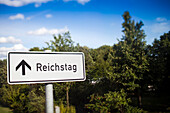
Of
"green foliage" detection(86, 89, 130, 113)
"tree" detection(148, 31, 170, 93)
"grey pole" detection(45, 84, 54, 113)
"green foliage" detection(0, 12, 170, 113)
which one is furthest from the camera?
"tree" detection(148, 31, 170, 93)

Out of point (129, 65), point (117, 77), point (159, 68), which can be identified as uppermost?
point (129, 65)

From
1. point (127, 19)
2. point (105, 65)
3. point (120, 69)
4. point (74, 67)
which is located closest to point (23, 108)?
point (105, 65)

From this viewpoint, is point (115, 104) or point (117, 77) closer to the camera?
point (115, 104)

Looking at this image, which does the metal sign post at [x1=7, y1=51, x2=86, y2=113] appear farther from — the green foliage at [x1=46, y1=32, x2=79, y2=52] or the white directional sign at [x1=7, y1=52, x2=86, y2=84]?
the green foliage at [x1=46, y1=32, x2=79, y2=52]

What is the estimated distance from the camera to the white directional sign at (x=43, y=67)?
1.72m

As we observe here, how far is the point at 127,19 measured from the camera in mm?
34719

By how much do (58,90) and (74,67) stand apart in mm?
10359

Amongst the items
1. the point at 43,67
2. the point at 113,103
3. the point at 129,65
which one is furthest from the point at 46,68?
the point at 129,65

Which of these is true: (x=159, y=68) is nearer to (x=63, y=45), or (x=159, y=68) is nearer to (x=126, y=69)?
(x=126, y=69)

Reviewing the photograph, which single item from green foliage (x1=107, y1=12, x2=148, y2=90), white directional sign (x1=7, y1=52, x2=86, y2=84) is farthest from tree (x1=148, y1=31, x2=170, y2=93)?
white directional sign (x1=7, y1=52, x2=86, y2=84)

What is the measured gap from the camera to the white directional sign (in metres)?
1.72

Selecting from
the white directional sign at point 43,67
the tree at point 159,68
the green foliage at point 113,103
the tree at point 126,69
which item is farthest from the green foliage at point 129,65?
the white directional sign at point 43,67

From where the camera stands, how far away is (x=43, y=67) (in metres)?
1.88

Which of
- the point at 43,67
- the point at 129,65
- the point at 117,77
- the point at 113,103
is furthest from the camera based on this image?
the point at 129,65
